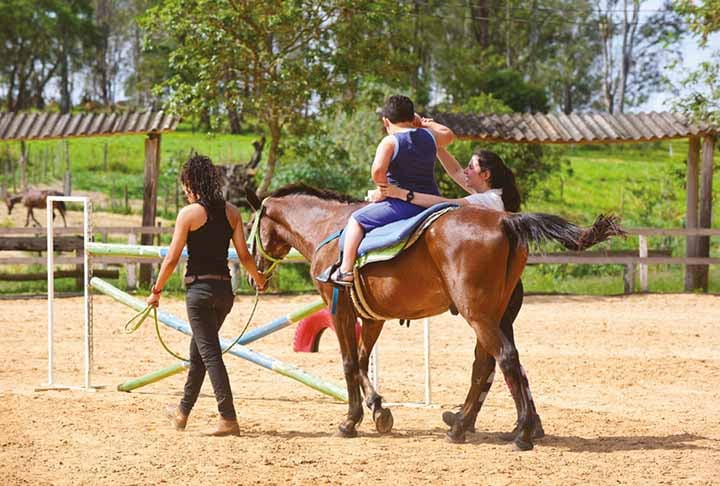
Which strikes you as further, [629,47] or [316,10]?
[629,47]

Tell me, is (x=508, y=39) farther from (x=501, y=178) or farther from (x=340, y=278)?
(x=340, y=278)

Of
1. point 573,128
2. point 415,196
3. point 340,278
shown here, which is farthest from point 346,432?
point 573,128

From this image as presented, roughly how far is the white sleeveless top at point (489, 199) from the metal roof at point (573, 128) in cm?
1018

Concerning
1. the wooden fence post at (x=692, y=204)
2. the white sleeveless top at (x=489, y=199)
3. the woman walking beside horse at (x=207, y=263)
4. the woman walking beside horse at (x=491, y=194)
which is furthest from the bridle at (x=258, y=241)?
the wooden fence post at (x=692, y=204)

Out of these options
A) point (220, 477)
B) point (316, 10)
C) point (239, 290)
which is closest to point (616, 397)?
point (220, 477)

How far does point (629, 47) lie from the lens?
58.3 metres

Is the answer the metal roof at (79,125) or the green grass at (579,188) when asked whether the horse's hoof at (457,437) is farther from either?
the metal roof at (79,125)

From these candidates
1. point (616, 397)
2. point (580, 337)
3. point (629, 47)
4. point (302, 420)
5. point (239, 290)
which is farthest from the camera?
point (629, 47)

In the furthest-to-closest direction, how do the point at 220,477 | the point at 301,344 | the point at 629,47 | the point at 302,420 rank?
the point at 629,47 → the point at 301,344 → the point at 302,420 → the point at 220,477

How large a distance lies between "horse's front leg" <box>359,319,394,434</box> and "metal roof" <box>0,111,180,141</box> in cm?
1032

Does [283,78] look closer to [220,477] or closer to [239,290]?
[239,290]

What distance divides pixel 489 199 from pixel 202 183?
1.93 metres

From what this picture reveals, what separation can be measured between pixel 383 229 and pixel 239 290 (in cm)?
1104

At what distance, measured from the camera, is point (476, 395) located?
6801mm
